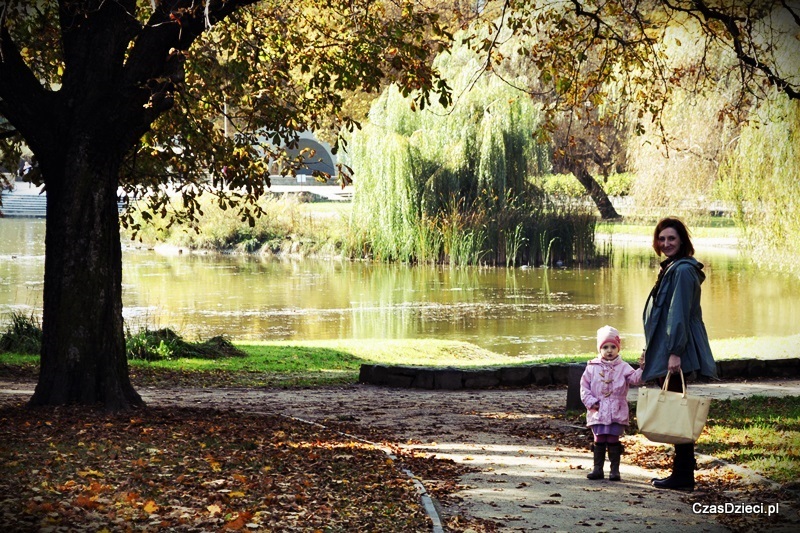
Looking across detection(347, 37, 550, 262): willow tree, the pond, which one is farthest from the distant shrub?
detection(347, 37, 550, 262): willow tree

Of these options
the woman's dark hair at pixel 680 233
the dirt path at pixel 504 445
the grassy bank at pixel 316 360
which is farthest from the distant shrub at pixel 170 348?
the woman's dark hair at pixel 680 233

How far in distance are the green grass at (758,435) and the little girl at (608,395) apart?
119 cm

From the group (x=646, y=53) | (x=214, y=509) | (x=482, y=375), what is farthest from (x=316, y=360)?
(x=214, y=509)

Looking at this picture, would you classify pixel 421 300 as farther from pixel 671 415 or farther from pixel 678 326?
pixel 671 415

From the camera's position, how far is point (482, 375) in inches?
574

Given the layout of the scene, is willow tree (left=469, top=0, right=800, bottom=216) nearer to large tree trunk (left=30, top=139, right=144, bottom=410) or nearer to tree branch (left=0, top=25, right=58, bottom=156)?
large tree trunk (left=30, top=139, right=144, bottom=410)

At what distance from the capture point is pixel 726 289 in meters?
29.9

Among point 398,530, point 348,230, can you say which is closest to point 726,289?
point 348,230

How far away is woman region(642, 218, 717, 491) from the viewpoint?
23.8 ft

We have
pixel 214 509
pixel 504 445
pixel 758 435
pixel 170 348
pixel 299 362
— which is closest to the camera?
pixel 214 509

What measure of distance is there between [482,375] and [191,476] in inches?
300

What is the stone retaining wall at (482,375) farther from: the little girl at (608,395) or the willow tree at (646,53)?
the little girl at (608,395)

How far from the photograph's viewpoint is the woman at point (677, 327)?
23.8 ft

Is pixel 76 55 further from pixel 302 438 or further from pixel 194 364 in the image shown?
pixel 194 364
